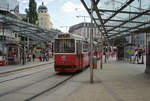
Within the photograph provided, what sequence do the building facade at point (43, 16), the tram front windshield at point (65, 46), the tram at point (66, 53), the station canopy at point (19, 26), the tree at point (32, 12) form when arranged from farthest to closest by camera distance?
the building facade at point (43, 16)
the tree at point (32, 12)
the station canopy at point (19, 26)
the tram front windshield at point (65, 46)
the tram at point (66, 53)

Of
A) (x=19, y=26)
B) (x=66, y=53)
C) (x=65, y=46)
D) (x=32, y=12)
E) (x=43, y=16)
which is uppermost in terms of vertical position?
(x=43, y=16)

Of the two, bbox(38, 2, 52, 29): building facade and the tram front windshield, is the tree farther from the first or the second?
bbox(38, 2, 52, 29): building facade

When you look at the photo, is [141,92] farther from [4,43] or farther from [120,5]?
[4,43]

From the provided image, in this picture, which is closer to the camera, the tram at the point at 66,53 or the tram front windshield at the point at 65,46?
the tram at the point at 66,53

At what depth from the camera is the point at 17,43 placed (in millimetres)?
24469

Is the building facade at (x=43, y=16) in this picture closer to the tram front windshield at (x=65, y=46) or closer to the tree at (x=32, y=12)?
the tree at (x=32, y=12)

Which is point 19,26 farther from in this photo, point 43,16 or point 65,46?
point 43,16

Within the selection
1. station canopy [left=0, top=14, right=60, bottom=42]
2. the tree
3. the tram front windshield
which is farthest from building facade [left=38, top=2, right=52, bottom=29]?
the tram front windshield

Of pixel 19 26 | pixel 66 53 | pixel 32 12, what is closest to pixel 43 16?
pixel 32 12

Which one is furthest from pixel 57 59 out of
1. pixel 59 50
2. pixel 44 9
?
pixel 44 9

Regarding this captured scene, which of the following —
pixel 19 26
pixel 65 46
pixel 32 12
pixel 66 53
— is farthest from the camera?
pixel 32 12

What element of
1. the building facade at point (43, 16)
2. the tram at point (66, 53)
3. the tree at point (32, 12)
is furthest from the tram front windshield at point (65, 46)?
the building facade at point (43, 16)

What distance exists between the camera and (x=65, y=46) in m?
14.6

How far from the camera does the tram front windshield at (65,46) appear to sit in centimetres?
1443
